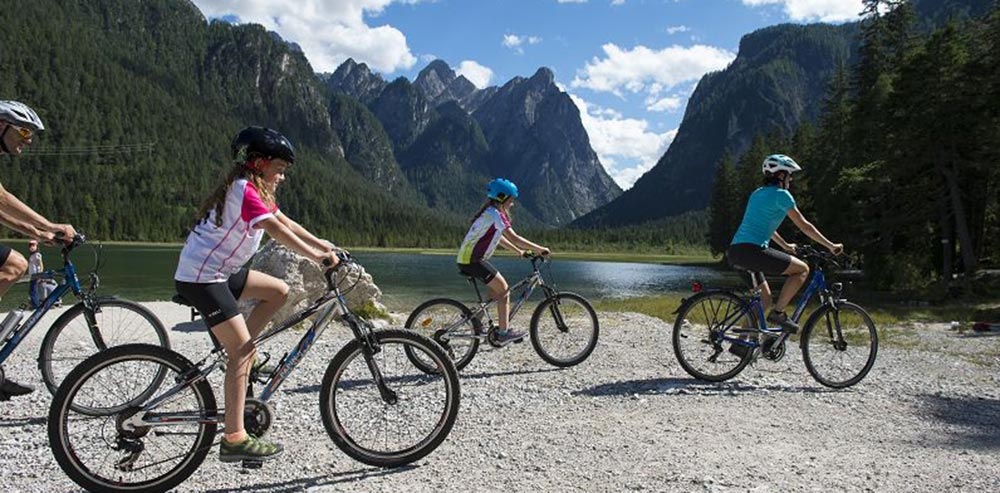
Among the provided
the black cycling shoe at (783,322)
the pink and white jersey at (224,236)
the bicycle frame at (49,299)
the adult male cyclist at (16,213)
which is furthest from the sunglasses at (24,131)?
the black cycling shoe at (783,322)

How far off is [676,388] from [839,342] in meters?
2.58

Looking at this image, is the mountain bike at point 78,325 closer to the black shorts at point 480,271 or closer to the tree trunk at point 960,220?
the black shorts at point 480,271

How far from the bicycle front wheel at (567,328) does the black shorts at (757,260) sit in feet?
8.12

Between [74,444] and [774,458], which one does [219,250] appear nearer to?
[74,444]

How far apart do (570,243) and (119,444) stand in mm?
180288

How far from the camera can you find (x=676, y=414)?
6852 millimetres

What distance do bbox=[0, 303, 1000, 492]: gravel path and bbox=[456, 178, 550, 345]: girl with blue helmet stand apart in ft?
2.52

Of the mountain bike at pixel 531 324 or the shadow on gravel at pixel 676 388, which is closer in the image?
the shadow on gravel at pixel 676 388

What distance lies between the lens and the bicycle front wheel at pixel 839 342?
862cm

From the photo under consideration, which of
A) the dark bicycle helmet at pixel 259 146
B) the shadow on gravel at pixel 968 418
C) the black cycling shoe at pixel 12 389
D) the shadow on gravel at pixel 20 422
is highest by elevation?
the dark bicycle helmet at pixel 259 146

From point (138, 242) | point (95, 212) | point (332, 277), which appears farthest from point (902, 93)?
point (95, 212)

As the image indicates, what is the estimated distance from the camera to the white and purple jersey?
9375 mm

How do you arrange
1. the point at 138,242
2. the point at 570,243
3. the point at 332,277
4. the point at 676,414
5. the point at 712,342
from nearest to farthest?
1. the point at 332,277
2. the point at 676,414
3. the point at 712,342
4. the point at 138,242
5. the point at 570,243

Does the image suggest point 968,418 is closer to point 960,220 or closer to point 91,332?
point 91,332
